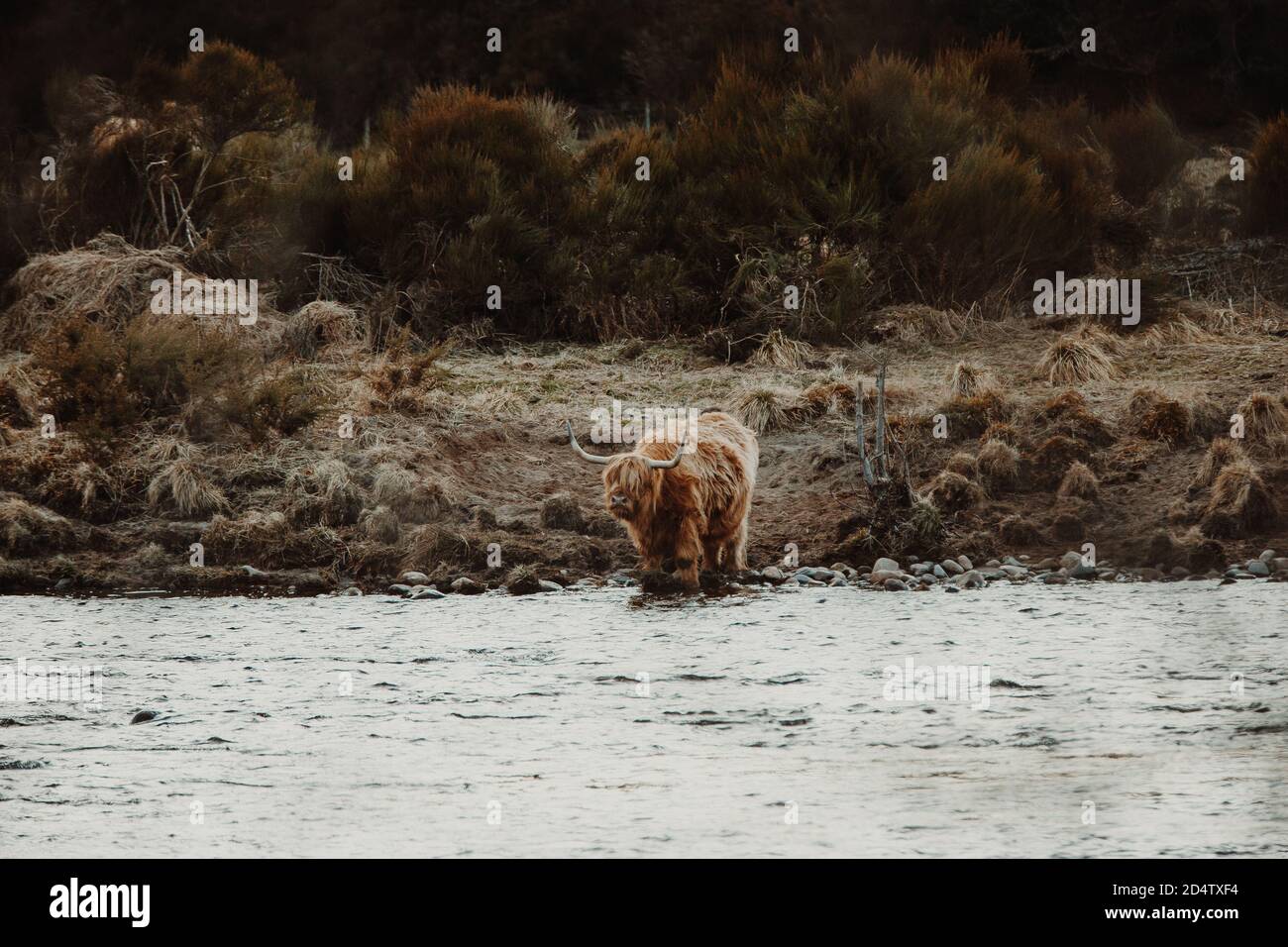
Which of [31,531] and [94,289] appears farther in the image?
[94,289]

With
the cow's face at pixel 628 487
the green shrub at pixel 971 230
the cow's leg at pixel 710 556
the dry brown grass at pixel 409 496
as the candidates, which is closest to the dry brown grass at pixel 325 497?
the dry brown grass at pixel 409 496

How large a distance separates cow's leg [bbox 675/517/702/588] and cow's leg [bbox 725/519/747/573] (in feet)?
1.08

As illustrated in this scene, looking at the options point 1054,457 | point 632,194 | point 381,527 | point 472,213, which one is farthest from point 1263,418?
point 472,213

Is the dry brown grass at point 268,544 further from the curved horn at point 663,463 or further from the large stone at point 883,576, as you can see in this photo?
the large stone at point 883,576

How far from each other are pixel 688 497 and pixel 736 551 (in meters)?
0.82

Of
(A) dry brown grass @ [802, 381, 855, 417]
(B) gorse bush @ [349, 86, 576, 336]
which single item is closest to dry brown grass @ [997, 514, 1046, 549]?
(A) dry brown grass @ [802, 381, 855, 417]

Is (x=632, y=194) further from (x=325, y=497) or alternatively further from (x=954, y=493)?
(x=954, y=493)

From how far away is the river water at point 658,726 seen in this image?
5766 millimetres

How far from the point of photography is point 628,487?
935cm

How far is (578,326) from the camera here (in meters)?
14.6

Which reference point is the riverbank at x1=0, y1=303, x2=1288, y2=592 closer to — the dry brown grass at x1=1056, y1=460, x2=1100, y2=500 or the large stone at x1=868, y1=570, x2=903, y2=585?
the dry brown grass at x1=1056, y1=460, x2=1100, y2=500

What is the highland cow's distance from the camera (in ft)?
30.7

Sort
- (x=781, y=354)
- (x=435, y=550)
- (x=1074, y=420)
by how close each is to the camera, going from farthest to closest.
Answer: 1. (x=781, y=354)
2. (x=1074, y=420)
3. (x=435, y=550)
